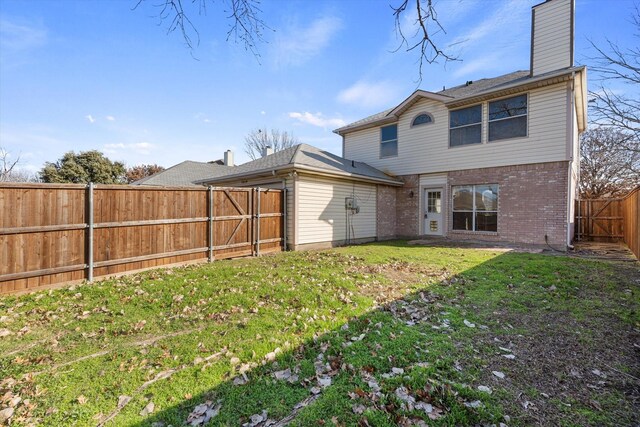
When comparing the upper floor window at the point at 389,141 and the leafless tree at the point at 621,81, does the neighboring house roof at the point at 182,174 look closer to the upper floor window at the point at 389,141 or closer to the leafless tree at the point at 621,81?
the upper floor window at the point at 389,141

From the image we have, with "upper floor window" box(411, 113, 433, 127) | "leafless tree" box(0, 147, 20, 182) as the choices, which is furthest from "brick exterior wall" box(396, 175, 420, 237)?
"leafless tree" box(0, 147, 20, 182)

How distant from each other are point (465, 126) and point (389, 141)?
353cm

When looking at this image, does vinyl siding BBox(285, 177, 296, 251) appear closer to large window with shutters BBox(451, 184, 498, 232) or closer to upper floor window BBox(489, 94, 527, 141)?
large window with shutters BBox(451, 184, 498, 232)

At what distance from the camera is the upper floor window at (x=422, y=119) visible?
514 inches

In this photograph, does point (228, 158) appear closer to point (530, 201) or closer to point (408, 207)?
point (408, 207)

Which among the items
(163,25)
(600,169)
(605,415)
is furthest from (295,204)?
(600,169)

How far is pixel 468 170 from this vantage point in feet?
39.1

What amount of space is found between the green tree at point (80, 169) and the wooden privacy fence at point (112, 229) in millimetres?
20586

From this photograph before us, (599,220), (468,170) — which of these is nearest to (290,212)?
(468,170)

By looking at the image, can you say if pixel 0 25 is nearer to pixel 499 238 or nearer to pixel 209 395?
pixel 209 395

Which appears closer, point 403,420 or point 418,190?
point 403,420

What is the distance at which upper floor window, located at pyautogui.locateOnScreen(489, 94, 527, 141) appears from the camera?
10.7m

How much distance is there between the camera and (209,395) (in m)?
2.55

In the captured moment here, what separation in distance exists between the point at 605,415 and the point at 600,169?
26086 millimetres
